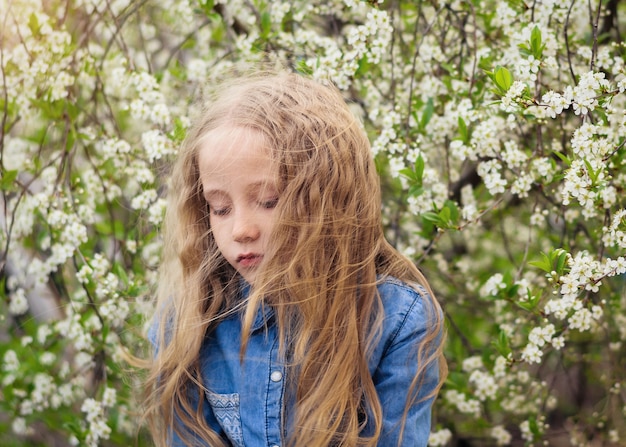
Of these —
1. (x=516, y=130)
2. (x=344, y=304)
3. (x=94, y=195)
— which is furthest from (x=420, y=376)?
(x=94, y=195)

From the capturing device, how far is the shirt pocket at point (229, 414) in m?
1.51

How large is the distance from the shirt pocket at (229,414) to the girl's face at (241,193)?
12.9 inches

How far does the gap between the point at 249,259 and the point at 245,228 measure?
8 cm

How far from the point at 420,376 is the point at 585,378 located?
1.44 m

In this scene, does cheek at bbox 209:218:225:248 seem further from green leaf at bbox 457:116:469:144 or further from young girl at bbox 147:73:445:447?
green leaf at bbox 457:116:469:144

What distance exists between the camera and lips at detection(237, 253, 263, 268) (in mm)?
1359

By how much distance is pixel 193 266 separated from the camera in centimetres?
161

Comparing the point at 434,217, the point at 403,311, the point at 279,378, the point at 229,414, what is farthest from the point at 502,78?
the point at 229,414

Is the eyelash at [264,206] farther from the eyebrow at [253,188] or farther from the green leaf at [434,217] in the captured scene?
the green leaf at [434,217]

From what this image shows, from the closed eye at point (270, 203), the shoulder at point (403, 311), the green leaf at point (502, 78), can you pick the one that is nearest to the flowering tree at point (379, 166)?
the green leaf at point (502, 78)

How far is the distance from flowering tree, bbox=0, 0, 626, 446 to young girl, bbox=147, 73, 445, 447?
0.30 metres

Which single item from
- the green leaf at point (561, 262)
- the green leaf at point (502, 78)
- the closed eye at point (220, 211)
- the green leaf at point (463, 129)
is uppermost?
the green leaf at point (502, 78)

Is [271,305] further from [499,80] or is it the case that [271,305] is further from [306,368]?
[499,80]

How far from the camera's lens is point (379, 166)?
2061mm
